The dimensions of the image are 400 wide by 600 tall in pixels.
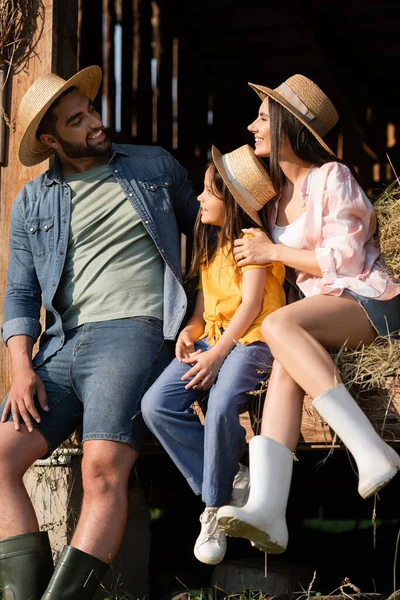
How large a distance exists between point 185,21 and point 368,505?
4099 mm

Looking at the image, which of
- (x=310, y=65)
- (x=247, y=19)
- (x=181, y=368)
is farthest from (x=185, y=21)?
(x=181, y=368)

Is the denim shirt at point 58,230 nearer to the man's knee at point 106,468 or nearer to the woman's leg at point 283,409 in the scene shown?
the man's knee at point 106,468

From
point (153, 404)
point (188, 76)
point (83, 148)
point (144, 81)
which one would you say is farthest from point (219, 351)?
point (188, 76)

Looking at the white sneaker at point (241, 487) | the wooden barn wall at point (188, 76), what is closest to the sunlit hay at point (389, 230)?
the white sneaker at point (241, 487)

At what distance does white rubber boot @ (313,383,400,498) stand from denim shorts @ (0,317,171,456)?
0.80m

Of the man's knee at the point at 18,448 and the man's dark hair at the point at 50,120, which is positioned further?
the man's dark hair at the point at 50,120

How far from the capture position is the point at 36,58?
188 inches

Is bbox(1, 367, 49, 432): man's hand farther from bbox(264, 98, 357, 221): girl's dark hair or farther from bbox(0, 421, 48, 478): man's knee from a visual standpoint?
bbox(264, 98, 357, 221): girl's dark hair

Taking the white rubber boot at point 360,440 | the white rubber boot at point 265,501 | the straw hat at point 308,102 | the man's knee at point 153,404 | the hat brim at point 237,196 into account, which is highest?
the straw hat at point 308,102

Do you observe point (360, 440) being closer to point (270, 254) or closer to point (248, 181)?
point (270, 254)

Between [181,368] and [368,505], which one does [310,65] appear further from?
[181,368]

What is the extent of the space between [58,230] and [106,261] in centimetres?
28


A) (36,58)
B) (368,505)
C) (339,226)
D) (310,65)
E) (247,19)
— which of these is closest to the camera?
(339,226)

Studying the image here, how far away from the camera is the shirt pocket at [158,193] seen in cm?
441
